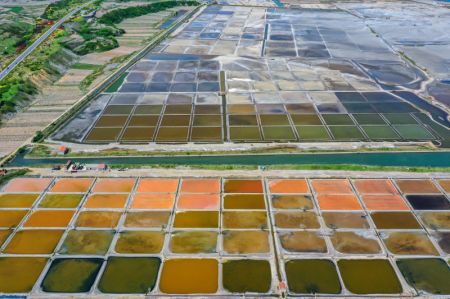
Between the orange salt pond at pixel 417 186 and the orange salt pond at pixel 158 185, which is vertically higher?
the orange salt pond at pixel 417 186

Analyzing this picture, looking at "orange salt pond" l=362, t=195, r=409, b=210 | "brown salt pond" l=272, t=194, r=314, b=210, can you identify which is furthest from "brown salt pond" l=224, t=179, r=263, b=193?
"orange salt pond" l=362, t=195, r=409, b=210

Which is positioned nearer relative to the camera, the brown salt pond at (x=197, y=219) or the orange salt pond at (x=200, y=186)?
the brown salt pond at (x=197, y=219)

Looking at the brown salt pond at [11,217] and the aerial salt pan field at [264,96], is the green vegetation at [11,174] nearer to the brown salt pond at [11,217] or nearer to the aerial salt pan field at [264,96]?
the brown salt pond at [11,217]

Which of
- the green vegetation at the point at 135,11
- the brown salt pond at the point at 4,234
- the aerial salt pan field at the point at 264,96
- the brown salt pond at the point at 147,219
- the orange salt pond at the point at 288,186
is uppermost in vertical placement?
the green vegetation at the point at 135,11

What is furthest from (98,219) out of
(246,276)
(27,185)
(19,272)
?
(246,276)

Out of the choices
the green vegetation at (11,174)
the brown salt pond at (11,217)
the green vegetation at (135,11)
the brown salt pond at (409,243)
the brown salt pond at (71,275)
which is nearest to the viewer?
the brown salt pond at (71,275)

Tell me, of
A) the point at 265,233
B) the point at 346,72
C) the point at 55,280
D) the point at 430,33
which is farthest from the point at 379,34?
the point at 55,280

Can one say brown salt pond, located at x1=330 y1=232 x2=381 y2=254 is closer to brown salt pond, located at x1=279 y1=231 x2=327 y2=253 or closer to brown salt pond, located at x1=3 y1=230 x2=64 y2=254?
brown salt pond, located at x1=279 y1=231 x2=327 y2=253

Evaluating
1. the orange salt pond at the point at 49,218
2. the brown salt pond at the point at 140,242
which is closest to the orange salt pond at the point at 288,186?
the brown salt pond at the point at 140,242
